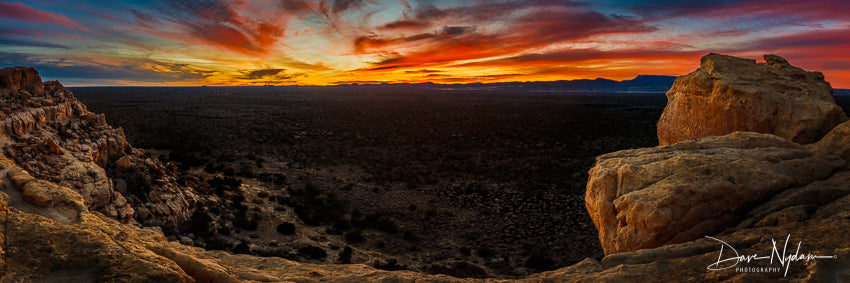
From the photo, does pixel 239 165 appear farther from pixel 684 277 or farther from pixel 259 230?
pixel 684 277

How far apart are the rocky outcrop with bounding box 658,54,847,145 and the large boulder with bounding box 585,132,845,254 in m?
2.77

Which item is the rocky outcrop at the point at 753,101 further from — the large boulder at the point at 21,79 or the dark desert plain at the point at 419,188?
the large boulder at the point at 21,79

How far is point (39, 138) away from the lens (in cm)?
985

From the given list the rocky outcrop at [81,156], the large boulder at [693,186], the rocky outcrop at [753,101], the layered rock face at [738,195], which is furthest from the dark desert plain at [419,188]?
the layered rock face at [738,195]

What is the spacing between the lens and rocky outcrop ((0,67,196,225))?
9.24m

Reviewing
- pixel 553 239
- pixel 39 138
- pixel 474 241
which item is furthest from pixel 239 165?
pixel 553 239

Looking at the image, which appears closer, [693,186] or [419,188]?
[693,186]

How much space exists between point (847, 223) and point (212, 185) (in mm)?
21147

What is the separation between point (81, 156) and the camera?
10.8m

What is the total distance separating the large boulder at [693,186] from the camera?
6.97 m

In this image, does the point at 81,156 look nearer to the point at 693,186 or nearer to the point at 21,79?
the point at 21,79

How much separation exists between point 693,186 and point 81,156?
52.6 ft

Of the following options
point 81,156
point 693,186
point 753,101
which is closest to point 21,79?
point 81,156

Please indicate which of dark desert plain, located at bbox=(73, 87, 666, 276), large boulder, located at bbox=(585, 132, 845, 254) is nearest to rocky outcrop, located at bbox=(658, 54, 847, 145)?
large boulder, located at bbox=(585, 132, 845, 254)
